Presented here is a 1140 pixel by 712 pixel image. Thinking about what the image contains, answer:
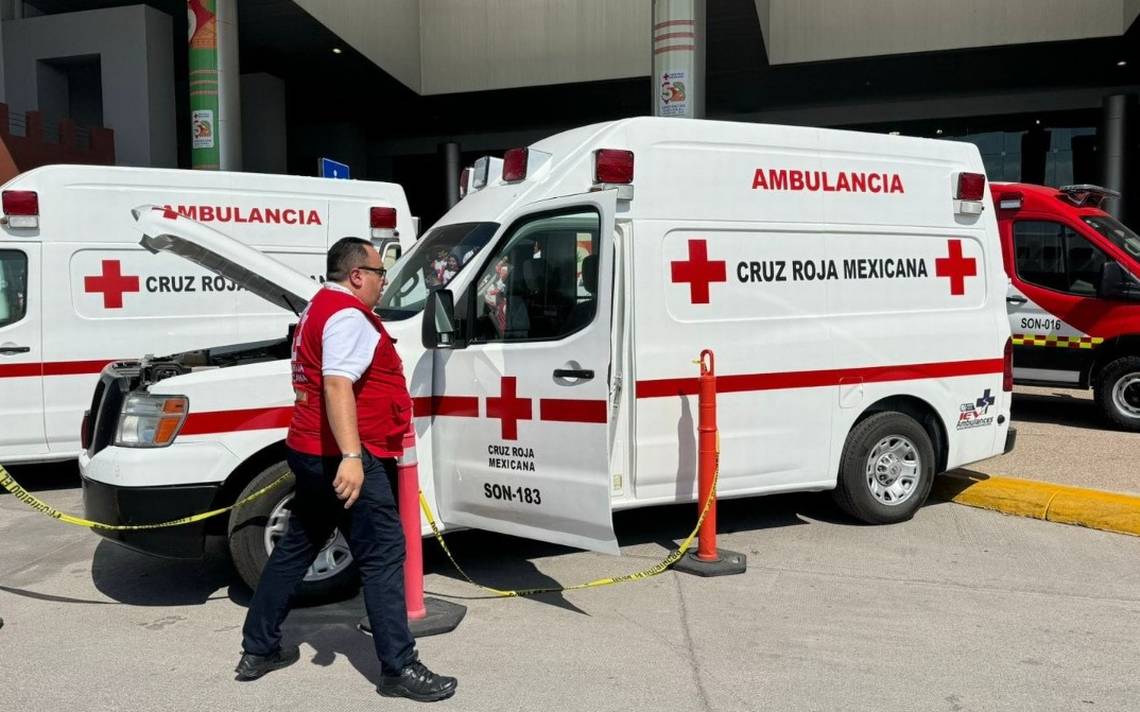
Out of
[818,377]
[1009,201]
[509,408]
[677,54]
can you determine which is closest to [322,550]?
[509,408]

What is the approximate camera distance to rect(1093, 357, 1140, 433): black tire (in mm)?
9234

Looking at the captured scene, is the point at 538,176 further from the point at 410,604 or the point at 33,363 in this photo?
the point at 33,363

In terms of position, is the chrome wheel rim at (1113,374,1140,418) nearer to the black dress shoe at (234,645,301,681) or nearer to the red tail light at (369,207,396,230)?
the red tail light at (369,207,396,230)

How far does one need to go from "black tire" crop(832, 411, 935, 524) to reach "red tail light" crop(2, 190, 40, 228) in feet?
20.9

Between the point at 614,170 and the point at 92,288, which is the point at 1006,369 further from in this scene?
the point at 92,288

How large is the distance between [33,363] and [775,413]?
5751 mm

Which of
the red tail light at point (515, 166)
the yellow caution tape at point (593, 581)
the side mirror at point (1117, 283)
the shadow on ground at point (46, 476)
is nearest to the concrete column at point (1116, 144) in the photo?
the side mirror at point (1117, 283)

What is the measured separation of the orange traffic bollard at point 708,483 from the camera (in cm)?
511

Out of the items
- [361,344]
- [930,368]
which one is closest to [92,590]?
[361,344]

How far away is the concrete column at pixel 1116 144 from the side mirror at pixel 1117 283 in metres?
15.7

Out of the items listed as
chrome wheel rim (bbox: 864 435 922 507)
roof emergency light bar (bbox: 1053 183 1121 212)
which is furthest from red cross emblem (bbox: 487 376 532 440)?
roof emergency light bar (bbox: 1053 183 1121 212)

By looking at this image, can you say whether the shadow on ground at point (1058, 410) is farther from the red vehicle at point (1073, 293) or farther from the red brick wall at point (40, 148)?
the red brick wall at point (40, 148)

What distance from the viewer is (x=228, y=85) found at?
1886 centimetres

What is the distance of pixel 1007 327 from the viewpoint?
6.67m
